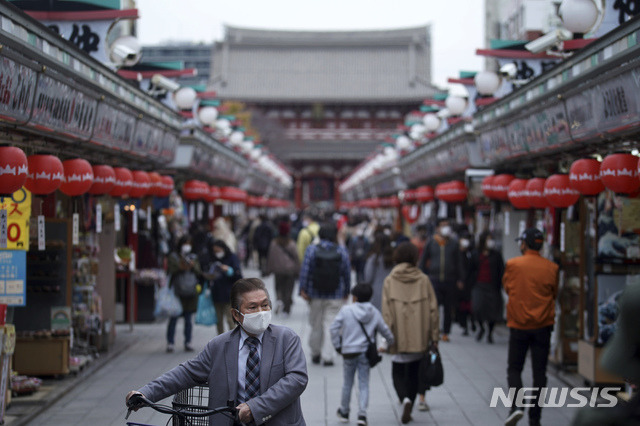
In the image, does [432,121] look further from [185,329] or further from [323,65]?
[323,65]

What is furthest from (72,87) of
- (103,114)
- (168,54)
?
(168,54)

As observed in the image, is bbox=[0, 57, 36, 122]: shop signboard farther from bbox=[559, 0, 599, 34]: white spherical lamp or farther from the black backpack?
bbox=[559, 0, 599, 34]: white spherical lamp

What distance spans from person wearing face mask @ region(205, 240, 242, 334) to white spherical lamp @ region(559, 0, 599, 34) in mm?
5316

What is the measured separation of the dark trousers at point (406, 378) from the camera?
7.77m

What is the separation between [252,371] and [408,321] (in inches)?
146

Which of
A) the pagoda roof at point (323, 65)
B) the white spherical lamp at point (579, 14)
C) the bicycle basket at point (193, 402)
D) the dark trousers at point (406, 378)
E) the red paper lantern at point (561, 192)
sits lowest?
the dark trousers at point (406, 378)

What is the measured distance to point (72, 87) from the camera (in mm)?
7863

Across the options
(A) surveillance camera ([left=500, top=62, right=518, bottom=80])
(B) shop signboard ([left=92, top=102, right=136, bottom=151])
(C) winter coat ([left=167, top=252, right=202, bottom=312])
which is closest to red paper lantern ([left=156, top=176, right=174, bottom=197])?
(C) winter coat ([left=167, top=252, right=202, bottom=312])

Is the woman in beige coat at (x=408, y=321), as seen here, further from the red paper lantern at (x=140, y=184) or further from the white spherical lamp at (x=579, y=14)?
the red paper lantern at (x=140, y=184)

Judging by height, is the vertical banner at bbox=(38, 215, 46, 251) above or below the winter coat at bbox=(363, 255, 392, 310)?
above

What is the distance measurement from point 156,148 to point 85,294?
2.90 meters

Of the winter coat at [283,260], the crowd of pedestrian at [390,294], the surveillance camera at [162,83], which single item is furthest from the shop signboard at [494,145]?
the surveillance camera at [162,83]

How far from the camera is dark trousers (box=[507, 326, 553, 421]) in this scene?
7.30 m

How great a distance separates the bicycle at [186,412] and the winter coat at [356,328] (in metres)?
3.63
